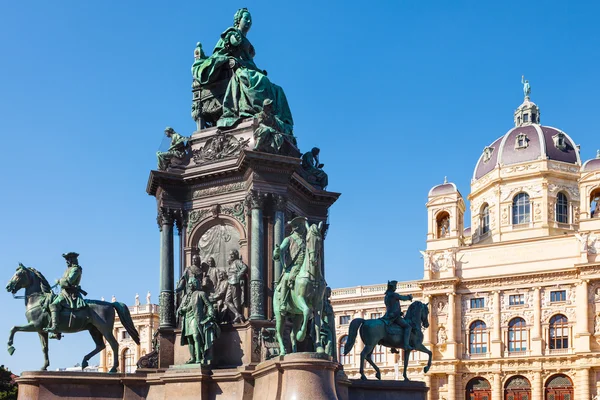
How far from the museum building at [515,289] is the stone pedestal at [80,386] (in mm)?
53430

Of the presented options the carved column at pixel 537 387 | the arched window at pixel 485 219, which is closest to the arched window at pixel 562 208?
the arched window at pixel 485 219

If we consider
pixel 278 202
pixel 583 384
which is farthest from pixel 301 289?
pixel 583 384

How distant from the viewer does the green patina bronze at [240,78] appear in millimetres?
19087

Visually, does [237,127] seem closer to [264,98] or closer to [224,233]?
[264,98]

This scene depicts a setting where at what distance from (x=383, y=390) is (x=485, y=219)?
70.7m

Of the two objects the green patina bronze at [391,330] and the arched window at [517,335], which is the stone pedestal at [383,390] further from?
the arched window at [517,335]

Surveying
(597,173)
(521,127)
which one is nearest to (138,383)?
(597,173)

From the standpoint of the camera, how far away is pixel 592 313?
232 ft

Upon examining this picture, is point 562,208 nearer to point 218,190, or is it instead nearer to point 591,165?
point 591,165

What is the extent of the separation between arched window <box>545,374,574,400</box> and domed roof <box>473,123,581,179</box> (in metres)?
22.0

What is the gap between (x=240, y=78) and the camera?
19.2m

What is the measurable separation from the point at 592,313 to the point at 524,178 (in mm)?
16864

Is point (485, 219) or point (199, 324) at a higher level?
point (485, 219)

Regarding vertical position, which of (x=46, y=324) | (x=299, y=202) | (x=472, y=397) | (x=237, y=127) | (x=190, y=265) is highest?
(x=237, y=127)
